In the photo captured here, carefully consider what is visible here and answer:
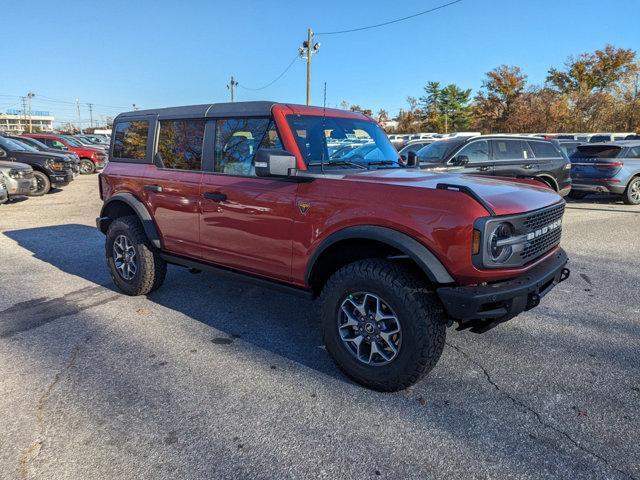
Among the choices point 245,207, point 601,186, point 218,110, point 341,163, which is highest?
point 218,110

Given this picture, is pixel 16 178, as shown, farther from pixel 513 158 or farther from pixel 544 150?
pixel 544 150

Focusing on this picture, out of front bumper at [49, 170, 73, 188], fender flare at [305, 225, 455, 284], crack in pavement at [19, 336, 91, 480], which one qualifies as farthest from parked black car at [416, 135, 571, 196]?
front bumper at [49, 170, 73, 188]

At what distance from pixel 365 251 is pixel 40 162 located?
1378cm

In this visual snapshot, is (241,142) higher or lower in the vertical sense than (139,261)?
higher

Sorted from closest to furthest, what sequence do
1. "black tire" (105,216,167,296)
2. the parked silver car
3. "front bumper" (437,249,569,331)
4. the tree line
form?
"front bumper" (437,249,569,331)
"black tire" (105,216,167,296)
the parked silver car
the tree line

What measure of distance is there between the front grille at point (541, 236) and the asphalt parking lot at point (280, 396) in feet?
2.81

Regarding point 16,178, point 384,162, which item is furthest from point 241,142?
point 16,178

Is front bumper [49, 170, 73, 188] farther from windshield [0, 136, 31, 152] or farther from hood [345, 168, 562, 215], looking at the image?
hood [345, 168, 562, 215]

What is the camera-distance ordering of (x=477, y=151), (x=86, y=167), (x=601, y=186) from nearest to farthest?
(x=477, y=151) → (x=601, y=186) → (x=86, y=167)

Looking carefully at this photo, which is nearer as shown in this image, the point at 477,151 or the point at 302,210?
the point at 302,210

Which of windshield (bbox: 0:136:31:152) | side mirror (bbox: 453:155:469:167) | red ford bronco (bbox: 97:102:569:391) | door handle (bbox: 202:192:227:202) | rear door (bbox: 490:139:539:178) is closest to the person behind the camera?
red ford bronco (bbox: 97:102:569:391)

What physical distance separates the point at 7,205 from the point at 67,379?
10.8 metres

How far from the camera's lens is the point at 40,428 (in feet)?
8.18

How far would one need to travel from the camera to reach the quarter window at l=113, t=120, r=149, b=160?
453 centimetres
